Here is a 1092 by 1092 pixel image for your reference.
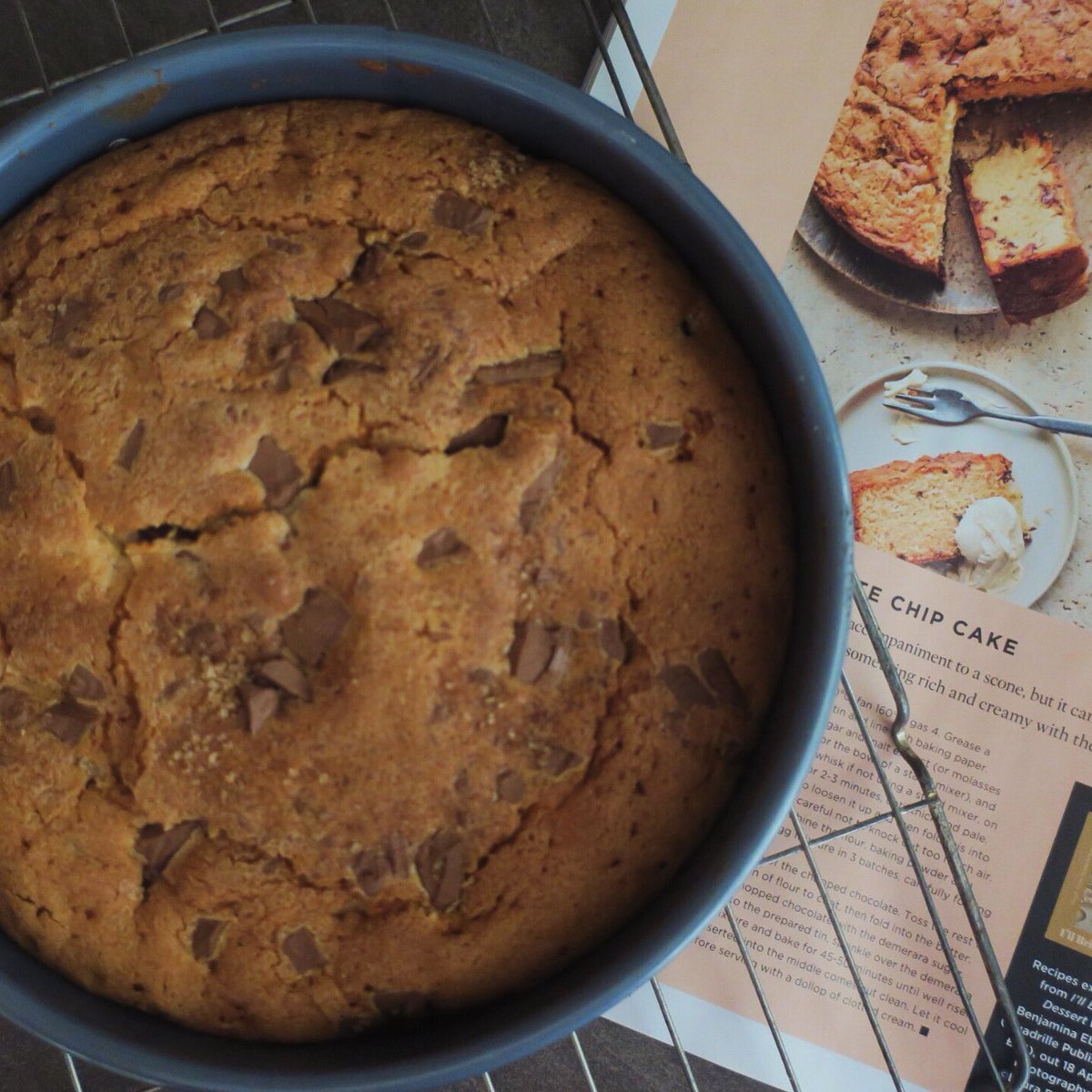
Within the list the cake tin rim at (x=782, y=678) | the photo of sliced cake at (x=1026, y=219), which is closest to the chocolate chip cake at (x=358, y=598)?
the cake tin rim at (x=782, y=678)

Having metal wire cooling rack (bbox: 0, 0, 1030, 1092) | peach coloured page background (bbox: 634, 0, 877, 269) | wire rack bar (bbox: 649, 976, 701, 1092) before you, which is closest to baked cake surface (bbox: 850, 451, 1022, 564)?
metal wire cooling rack (bbox: 0, 0, 1030, 1092)

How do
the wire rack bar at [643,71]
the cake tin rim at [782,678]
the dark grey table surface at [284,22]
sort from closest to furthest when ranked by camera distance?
the cake tin rim at [782,678] < the wire rack bar at [643,71] < the dark grey table surface at [284,22]

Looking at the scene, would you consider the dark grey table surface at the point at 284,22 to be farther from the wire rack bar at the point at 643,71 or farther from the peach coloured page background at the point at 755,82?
the wire rack bar at the point at 643,71

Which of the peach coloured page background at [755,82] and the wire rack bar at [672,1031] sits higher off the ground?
the peach coloured page background at [755,82]

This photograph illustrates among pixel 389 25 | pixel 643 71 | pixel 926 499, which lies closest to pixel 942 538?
pixel 926 499

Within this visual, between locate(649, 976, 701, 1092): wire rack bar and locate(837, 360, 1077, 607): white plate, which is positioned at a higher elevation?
locate(837, 360, 1077, 607): white plate

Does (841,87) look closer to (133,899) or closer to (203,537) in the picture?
(203,537)

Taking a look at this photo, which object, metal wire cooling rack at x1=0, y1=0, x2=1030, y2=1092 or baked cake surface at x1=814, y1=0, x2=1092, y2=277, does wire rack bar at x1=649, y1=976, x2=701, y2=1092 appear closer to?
metal wire cooling rack at x1=0, y1=0, x2=1030, y2=1092
